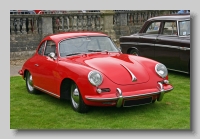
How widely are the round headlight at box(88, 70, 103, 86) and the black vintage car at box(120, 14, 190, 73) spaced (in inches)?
143

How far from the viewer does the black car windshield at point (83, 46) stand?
7.19 meters

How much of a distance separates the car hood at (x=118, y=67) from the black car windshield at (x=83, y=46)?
0.28 m

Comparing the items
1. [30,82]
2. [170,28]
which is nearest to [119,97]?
[30,82]

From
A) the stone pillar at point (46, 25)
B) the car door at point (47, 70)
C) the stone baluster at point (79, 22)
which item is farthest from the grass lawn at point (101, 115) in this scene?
the stone baluster at point (79, 22)

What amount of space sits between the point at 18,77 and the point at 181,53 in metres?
4.25

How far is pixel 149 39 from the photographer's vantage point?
33.6 ft

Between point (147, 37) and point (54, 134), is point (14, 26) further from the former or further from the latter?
point (54, 134)

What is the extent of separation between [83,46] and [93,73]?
51.2 inches

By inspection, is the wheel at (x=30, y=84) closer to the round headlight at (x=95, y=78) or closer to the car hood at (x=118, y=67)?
the car hood at (x=118, y=67)

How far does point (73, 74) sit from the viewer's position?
6.39 meters

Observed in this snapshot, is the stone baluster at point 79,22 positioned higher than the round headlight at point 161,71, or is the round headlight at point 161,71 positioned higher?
the stone baluster at point 79,22

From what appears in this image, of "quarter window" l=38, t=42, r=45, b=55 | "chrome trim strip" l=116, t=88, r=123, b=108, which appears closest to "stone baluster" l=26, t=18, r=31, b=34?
"quarter window" l=38, t=42, r=45, b=55

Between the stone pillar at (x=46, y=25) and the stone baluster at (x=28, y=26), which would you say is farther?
the stone pillar at (x=46, y=25)

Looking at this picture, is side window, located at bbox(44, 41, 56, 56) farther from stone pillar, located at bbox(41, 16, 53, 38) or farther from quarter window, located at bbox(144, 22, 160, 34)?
stone pillar, located at bbox(41, 16, 53, 38)
